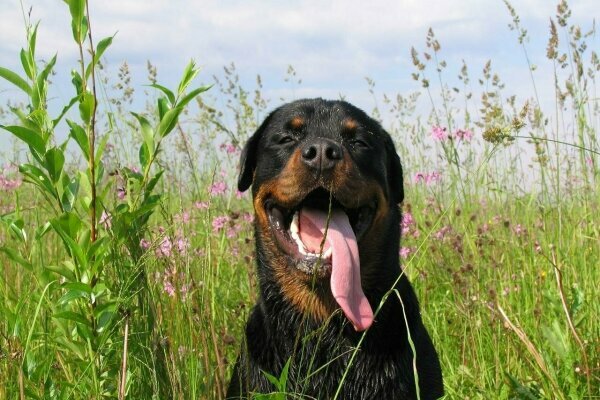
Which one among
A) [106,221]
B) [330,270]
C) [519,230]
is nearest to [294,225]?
[330,270]

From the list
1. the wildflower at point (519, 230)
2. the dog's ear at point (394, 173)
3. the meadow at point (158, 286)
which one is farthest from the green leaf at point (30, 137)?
the wildflower at point (519, 230)

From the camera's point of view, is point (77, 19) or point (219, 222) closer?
point (77, 19)

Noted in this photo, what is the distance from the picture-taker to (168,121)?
2.23 meters

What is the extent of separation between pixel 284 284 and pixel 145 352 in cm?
77

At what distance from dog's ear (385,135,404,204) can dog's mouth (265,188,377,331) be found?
0.41 meters

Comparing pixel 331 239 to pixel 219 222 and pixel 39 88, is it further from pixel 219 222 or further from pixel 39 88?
pixel 219 222

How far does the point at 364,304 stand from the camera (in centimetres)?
260

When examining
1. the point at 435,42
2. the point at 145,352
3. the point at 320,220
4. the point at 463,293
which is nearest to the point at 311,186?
the point at 320,220

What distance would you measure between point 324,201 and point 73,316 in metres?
1.10

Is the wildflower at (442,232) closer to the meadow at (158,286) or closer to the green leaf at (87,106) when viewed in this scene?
the meadow at (158,286)

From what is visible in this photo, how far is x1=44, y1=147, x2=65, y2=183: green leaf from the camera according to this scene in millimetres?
2084

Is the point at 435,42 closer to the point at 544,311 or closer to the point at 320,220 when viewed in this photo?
the point at 544,311

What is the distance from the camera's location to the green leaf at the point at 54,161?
2.08 meters

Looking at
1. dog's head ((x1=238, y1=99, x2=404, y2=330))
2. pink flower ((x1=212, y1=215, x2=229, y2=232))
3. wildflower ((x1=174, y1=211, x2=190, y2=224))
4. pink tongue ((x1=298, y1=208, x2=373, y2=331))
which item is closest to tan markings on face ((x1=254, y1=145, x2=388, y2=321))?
dog's head ((x1=238, y1=99, x2=404, y2=330))
